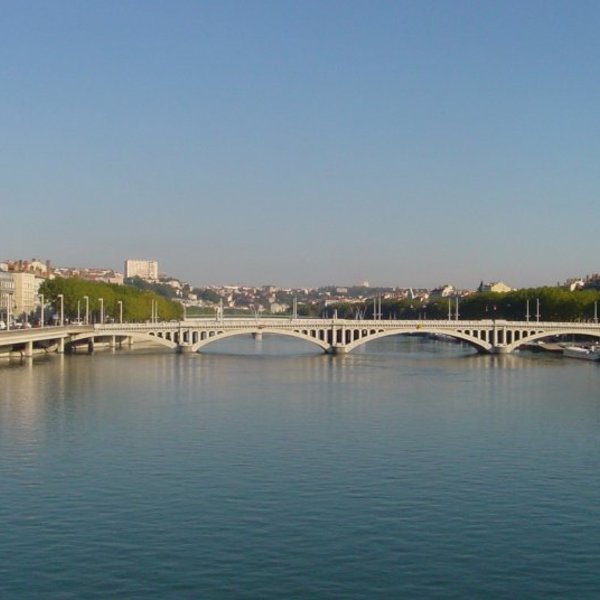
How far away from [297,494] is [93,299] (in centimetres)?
6540

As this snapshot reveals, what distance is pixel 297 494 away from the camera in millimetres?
22734

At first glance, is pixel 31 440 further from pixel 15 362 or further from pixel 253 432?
pixel 15 362

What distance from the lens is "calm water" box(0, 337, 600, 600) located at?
17.4 metres

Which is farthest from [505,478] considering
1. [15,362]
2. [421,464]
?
[15,362]

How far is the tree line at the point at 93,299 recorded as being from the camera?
8400 centimetres

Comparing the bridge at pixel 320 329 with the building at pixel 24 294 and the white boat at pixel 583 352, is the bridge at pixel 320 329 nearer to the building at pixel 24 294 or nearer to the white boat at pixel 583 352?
the white boat at pixel 583 352

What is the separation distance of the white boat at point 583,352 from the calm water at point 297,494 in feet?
76.2

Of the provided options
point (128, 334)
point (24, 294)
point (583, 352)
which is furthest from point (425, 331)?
point (24, 294)

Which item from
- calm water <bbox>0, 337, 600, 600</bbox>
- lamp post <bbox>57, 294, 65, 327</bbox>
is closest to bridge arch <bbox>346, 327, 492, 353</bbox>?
lamp post <bbox>57, 294, 65, 327</bbox>

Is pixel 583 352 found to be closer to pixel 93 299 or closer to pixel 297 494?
pixel 93 299

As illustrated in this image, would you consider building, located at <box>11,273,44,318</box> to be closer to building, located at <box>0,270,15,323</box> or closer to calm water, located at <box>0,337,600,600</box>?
building, located at <box>0,270,15,323</box>

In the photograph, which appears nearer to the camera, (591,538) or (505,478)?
(591,538)

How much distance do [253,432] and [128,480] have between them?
7597 millimetres

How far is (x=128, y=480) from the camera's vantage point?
24156 millimetres
